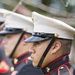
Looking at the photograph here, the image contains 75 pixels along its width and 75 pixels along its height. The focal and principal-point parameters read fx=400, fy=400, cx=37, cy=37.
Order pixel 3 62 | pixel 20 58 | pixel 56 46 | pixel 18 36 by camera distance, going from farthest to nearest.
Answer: pixel 3 62 < pixel 18 36 < pixel 20 58 < pixel 56 46

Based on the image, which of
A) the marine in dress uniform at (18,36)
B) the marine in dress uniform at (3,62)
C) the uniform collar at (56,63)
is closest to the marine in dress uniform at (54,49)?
the uniform collar at (56,63)

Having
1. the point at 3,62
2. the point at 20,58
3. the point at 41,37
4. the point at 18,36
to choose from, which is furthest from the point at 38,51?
the point at 3,62

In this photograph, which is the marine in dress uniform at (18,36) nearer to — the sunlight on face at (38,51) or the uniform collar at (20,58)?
the uniform collar at (20,58)

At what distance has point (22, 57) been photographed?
13.8 ft

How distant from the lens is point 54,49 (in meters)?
3.06

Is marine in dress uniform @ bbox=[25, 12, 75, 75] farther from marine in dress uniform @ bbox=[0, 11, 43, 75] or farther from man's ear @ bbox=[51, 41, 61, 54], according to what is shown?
marine in dress uniform @ bbox=[0, 11, 43, 75]

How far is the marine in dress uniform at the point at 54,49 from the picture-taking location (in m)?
3.04

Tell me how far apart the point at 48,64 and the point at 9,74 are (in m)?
1.37

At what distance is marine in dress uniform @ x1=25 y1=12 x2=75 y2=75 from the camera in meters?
3.04

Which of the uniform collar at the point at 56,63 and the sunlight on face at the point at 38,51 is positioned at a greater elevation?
the sunlight on face at the point at 38,51

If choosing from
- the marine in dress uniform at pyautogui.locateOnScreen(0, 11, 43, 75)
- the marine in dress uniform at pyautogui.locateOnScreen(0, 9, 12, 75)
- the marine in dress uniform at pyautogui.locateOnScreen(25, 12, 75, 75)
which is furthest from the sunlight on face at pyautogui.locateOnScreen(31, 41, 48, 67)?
the marine in dress uniform at pyautogui.locateOnScreen(0, 9, 12, 75)

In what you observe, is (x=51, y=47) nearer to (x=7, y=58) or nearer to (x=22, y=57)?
(x=22, y=57)

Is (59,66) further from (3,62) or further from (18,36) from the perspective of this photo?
(3,62)

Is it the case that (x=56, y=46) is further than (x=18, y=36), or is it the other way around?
(x=18, y=36)
